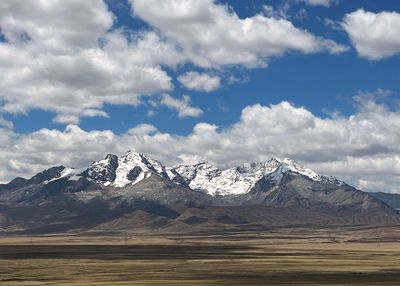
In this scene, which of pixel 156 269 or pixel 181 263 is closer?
pixel 156 269

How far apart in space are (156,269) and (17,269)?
36.5 meters

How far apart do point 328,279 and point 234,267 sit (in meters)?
41.0

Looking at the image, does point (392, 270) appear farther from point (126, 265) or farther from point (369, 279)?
point (126, 265)

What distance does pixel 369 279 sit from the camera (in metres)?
133

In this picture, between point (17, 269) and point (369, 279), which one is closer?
point (369, 279)

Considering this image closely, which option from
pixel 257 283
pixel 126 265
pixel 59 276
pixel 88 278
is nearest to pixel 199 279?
pixel 257 283

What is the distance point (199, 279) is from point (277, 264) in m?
52.0

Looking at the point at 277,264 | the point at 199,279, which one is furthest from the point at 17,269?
the point at 277,264

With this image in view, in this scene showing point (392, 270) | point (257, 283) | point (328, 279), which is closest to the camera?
point (257, 283)

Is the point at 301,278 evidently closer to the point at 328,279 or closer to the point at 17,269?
the point at 328,279

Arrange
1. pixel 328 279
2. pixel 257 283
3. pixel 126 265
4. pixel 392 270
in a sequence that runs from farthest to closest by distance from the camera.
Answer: pixel 126 265 → pixel 392 270 → pixel 328 279 → pixel 257 283

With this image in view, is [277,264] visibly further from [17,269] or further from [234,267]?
[17,269]

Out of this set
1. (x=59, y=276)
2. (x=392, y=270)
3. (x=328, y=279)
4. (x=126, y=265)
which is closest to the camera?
(x=328, y=279)

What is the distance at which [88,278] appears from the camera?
139 m
